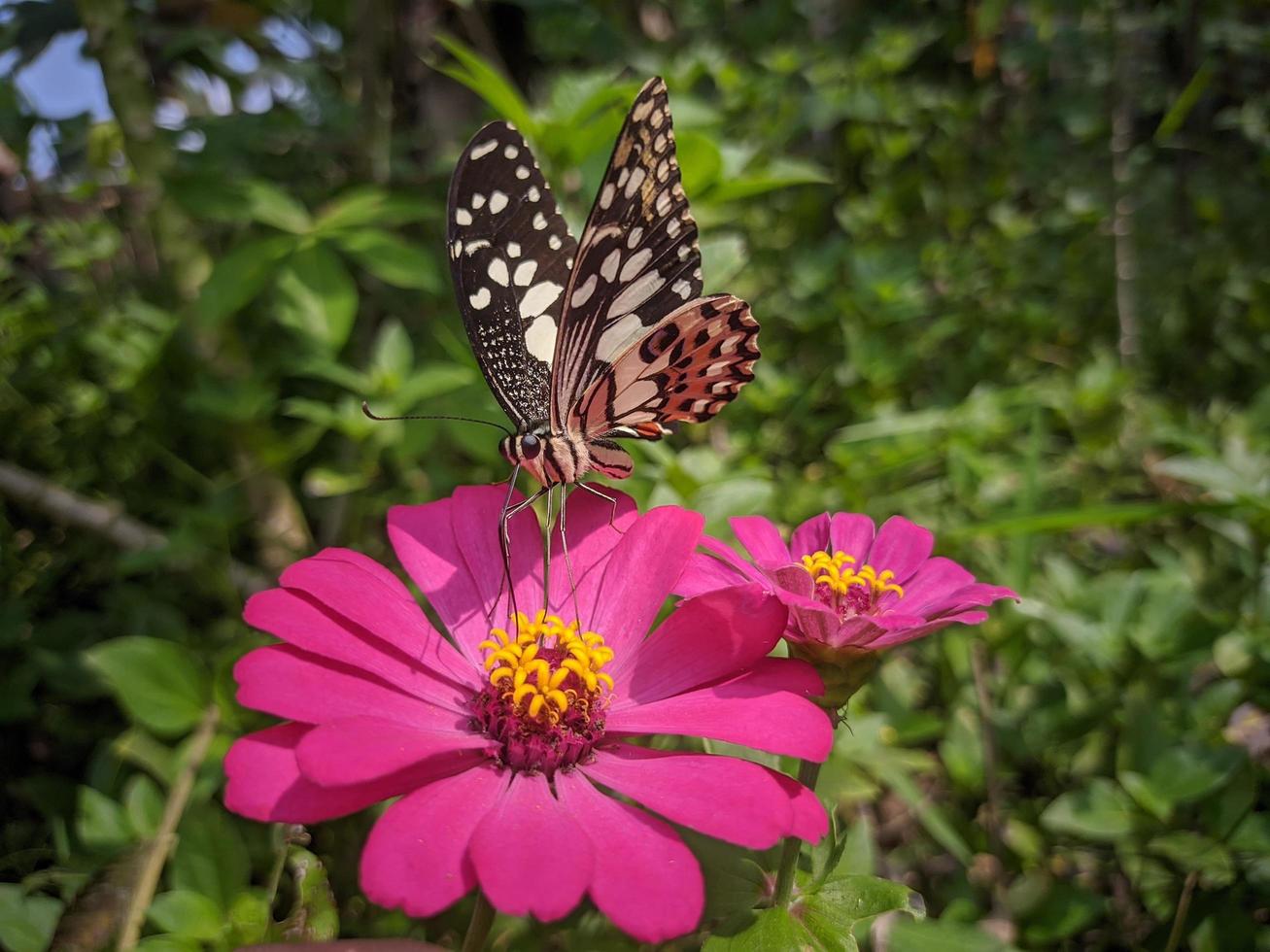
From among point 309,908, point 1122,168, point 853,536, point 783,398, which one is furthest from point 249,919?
point 1122,168

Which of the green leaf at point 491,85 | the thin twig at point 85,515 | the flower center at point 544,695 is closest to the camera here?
the flower center at point 544,695

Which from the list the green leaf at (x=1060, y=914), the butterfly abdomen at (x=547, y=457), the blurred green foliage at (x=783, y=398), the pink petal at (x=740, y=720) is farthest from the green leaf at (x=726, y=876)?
the green leaf at (x=1060, y=914)

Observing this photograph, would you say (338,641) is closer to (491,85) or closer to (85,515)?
(491,85)

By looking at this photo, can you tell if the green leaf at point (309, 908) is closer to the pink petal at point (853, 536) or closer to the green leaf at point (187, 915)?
the green leaf at point (187, 915)

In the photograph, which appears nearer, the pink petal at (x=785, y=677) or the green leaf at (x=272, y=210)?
the pink petal at (x=785, y=677)

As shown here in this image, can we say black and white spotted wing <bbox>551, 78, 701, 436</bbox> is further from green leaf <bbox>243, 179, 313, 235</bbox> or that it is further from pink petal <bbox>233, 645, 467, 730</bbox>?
green leaf <bbox>243, 179, 313, 235</bbox>

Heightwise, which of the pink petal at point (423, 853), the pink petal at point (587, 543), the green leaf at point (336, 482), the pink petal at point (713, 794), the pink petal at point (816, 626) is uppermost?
the green leaf at point (336, 482)

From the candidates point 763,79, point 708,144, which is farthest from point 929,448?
point 763,79

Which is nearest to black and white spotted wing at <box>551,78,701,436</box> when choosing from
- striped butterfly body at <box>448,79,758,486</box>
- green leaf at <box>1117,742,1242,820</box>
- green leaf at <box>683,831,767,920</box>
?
striped butterfly body at <box>448,79,758,486</box>
